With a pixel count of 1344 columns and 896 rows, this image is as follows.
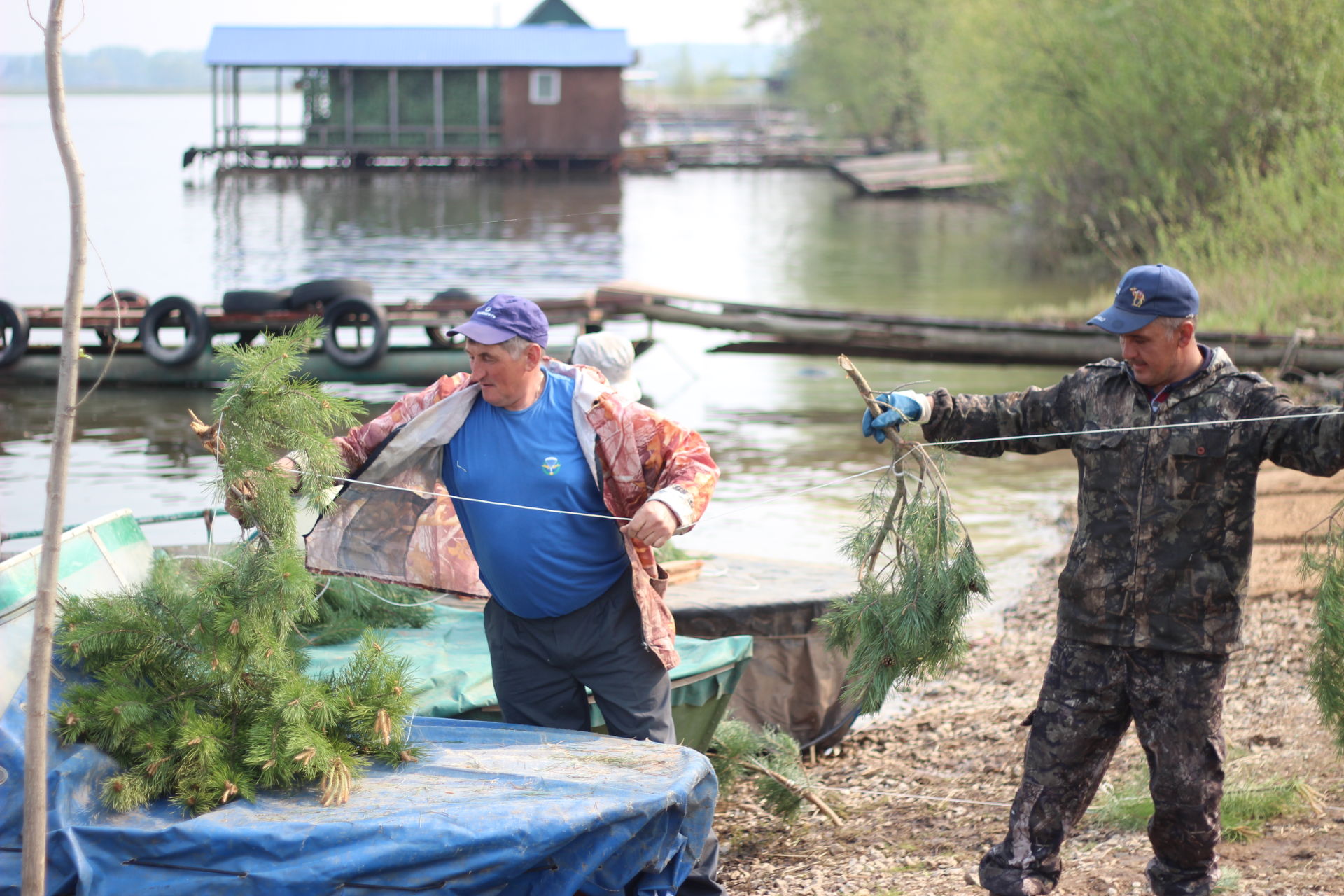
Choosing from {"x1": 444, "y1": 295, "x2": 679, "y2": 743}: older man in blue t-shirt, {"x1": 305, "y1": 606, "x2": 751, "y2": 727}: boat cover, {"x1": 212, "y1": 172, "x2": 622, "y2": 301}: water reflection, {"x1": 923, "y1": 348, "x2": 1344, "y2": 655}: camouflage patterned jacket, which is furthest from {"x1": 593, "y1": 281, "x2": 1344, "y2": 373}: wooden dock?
{"x1": 444, "y1": 295, "x2": 679, "y2": 743}: older man in blue t-shirt

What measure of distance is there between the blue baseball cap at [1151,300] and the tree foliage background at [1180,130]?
38.2 ft

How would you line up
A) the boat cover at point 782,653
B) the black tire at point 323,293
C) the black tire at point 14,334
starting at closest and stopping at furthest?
the boat cover at point 782,653
the black tire at point 14,334
the black tire at point 323,293

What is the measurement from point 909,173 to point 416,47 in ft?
60.4

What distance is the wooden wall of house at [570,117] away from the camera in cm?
4638

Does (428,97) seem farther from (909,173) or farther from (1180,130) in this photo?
(1180,130)

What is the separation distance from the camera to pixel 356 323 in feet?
47.4

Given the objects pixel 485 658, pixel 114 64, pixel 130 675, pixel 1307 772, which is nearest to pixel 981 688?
pixel 1307 772

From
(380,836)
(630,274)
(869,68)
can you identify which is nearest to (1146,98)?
(630,274)

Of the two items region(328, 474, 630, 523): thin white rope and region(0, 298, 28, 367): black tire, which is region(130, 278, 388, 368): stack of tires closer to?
region(0, 298, 28, 367): black tire

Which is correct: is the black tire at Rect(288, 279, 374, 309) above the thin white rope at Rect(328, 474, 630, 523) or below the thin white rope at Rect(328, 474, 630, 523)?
above

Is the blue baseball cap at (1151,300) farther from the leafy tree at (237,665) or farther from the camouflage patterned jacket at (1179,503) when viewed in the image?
the leafy tree at (237,665)

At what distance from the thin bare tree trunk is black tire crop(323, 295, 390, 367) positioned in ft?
36.4

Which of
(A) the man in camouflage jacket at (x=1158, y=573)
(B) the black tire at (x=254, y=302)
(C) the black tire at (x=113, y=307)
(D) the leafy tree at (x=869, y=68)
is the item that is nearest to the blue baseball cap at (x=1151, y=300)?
(A) the man in camouflage jacket at (x=1158, y=573)

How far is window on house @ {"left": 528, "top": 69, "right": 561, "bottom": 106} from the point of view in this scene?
46.2 meters
